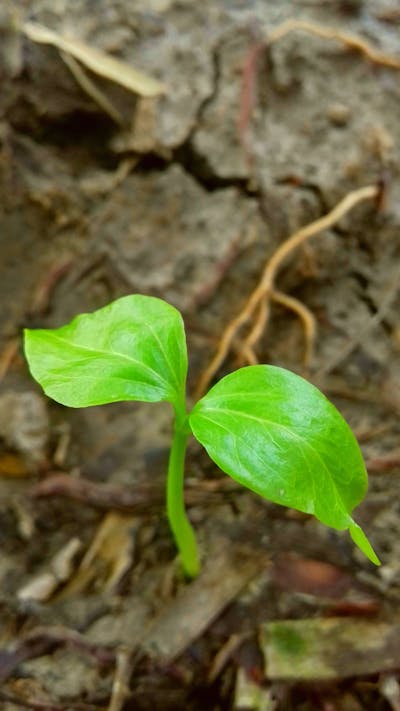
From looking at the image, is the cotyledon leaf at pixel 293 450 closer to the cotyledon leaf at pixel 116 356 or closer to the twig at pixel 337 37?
the cotyledon leaf at pixel 116 356

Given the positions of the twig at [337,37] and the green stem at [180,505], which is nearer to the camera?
the green stem at [180,505]

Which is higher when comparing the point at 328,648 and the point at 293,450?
the point at 293,450

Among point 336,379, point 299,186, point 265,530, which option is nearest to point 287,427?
point 265,530

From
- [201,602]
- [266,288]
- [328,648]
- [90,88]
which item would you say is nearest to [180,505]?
[201,602]

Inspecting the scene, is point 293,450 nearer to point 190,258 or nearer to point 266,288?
point 266,288

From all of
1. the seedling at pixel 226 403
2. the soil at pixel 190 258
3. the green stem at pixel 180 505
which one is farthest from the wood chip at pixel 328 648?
the seedling at pixel 226 403

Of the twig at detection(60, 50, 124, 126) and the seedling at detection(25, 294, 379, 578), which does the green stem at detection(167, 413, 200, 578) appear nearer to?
the seedling at detection(25, 294, 379, 578)
